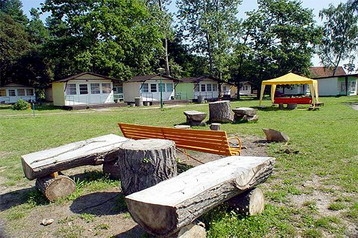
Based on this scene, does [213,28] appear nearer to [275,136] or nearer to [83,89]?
[83,89]

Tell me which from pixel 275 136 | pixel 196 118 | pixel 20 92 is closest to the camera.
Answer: pixel 275 136

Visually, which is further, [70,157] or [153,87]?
[153,87]

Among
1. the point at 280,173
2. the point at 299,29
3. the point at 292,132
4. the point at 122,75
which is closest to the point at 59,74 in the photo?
the point at 122,75

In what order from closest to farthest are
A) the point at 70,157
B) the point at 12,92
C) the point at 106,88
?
the point at 70,157 < the point at 106,88 < the point at 12,92

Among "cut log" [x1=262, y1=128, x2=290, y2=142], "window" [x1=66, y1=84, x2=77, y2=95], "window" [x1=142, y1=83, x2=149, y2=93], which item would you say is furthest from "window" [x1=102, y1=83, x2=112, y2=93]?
"cut log" [x1=262, y1=128, x2=290, y2=142]

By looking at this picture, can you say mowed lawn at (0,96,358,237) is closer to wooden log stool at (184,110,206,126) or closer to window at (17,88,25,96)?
wooden log stool at (184,110,206,126)

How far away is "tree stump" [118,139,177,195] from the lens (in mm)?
3648

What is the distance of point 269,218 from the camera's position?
11.0 ft

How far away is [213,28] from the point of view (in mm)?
35969

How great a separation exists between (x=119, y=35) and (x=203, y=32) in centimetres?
1177

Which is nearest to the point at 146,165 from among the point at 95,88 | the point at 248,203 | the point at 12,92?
the point at 248,203

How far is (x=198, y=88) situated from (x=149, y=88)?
655 centimetres

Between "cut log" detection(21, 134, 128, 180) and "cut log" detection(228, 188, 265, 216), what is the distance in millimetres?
2208

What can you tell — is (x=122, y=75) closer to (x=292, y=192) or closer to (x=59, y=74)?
(x=59, y=74)
